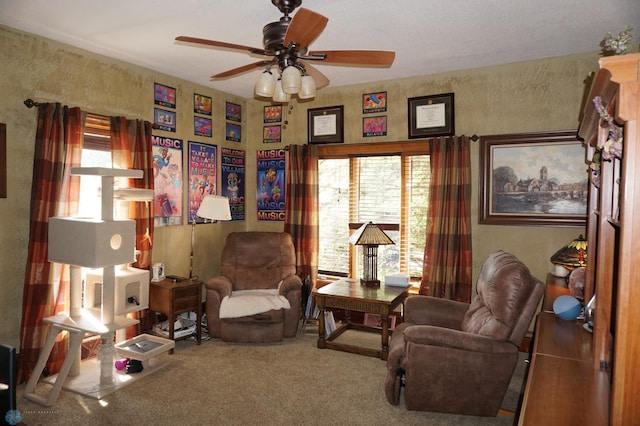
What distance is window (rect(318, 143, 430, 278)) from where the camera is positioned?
4.37 metres

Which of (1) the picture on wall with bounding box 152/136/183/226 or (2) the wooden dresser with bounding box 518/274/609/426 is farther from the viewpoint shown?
(1) the picture on wall with bounding box 152/136/183/226

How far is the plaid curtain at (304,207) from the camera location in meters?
4.71

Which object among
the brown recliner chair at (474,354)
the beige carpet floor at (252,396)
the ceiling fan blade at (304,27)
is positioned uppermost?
the ceiling fan blade at (304,27)

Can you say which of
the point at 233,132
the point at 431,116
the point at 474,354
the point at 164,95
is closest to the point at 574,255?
the point at 474,354

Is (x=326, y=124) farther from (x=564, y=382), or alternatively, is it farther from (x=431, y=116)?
(x=564, y=382)

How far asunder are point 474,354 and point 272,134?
3.49 m

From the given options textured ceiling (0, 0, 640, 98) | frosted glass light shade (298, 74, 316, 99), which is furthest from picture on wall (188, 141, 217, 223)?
frosted glass light shade (298, 74, 316, 99)

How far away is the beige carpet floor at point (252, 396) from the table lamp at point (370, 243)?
2.43 ft

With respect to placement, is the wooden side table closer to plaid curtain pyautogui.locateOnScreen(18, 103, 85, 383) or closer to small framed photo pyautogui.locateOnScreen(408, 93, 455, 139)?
plaid curtain pyautogui.locateOnScreen(18, 103, 85, 383)

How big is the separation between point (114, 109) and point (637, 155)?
3.87 metres

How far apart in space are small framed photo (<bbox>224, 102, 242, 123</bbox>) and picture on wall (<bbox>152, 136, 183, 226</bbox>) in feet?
2.75

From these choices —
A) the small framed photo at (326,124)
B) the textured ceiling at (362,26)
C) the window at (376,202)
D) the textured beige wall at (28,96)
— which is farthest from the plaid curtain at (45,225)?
the window at (376,202)

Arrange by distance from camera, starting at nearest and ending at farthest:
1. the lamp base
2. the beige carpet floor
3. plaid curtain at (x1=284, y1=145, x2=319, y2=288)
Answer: the beige carpet floor
the lamp base
plaid curtain at (x1=284, y1=145, x2=319, y2=288)

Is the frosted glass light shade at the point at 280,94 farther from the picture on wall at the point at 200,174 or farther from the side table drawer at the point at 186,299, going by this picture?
the picture on wall at the point at 200,174
